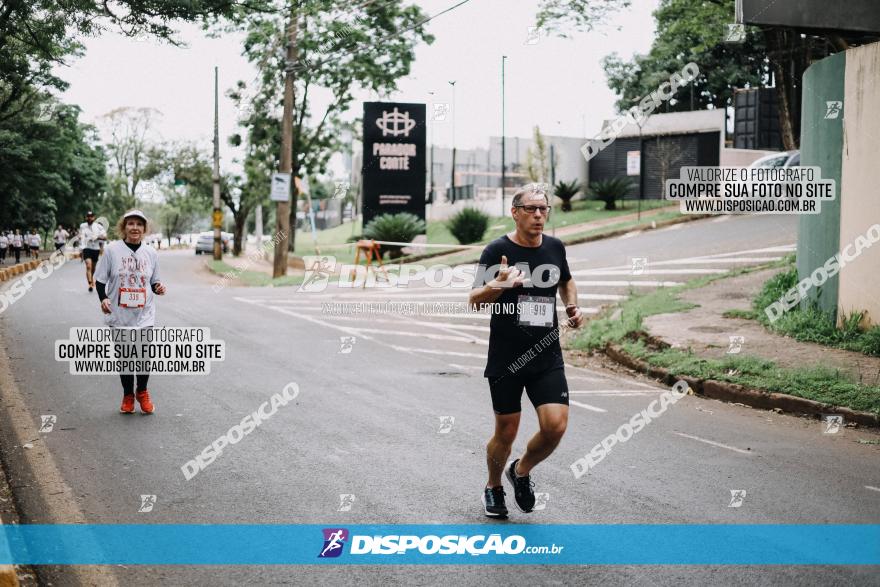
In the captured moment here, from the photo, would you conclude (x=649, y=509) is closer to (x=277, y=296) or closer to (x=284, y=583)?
(x=284, y=583)

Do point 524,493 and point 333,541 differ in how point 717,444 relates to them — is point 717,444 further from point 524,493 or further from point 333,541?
point 333,541

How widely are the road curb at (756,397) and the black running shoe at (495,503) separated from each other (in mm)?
4689

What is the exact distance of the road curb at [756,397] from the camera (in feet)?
28.5

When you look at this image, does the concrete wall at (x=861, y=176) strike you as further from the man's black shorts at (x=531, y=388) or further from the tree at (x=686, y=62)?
the tree at (x=686, y=62)

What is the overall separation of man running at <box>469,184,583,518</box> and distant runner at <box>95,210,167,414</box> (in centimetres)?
444

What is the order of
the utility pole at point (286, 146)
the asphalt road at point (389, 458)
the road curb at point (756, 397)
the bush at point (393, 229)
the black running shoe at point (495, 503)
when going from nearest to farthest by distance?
the asphalt road at point (389, 458) → the black running shoe at point (495, 503) → the road curb at point (756, 397) → the utility pole at point (286, 146) → the bush at point (393, 229)

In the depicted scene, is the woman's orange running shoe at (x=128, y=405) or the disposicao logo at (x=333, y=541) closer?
the disposicao logo at (x=333, y=541)

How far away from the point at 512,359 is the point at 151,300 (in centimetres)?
485

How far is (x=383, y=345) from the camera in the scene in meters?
13.5

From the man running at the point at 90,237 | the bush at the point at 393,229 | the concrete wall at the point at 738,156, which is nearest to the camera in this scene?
the man running at the point at 90,237

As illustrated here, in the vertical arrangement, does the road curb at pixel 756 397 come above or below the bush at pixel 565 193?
below

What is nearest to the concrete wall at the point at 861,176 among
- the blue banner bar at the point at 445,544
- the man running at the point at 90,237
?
the blue banner bar at the point at 445,544

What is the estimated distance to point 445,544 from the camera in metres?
A: 5.09

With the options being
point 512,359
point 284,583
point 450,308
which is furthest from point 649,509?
point 450,308
